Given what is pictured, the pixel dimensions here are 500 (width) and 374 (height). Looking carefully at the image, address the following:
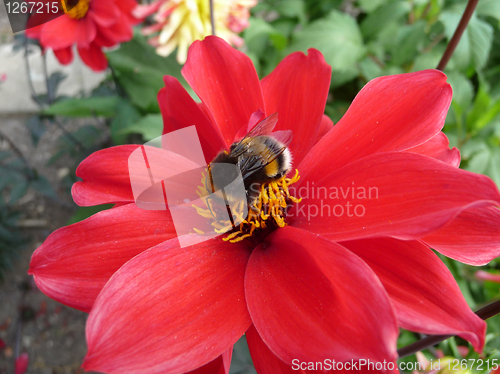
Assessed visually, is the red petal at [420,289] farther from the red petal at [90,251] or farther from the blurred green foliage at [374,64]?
the blurred green foliage at [374,64]

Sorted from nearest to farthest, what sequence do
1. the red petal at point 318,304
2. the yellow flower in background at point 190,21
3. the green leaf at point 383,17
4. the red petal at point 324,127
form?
the red petal at point 318,304, the red petal at point 324,127, the yellow flower in background at point 190,21, the green leaf at point 383,17

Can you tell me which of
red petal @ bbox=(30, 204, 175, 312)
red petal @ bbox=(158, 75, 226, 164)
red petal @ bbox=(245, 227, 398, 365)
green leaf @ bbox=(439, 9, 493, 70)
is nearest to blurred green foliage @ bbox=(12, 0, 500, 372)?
green leaf @ bbox=(439, 9, 493, 70)

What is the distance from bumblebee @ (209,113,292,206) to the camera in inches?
19.5

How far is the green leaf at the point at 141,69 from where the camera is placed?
4.10 feet

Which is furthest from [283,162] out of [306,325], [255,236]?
[306,325]

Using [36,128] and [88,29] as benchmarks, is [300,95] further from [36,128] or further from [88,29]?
[36,128]

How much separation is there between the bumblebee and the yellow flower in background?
0.73 metres

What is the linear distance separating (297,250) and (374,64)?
1.01m

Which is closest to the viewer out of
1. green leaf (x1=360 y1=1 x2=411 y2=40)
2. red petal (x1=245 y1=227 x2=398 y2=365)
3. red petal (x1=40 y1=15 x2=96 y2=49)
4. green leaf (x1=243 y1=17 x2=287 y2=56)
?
red petal (x1=245 y1=227 x2=398 y2=365)

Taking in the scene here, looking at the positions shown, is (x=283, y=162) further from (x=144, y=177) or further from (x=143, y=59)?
(x=143, y=59)

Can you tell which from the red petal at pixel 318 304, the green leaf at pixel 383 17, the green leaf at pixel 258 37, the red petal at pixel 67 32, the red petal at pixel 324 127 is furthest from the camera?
the green leaf at pixel 258 37

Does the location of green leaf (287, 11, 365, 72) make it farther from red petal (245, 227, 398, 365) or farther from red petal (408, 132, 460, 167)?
red petal (245, 227, 398, 365)

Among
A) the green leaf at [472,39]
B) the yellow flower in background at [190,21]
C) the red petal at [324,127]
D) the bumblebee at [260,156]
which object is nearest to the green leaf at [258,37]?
the yellow flower in background at [190,21]

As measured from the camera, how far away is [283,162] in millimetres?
509
